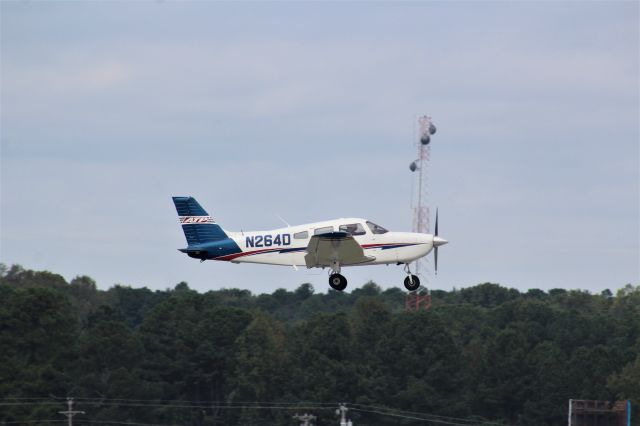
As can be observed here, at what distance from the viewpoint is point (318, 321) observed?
11344 centimetres

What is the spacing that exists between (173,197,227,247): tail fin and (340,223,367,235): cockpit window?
5141 mm

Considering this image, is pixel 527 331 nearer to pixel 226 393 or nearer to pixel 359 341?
pixel 359 341

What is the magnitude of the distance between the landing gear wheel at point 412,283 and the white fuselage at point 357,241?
81cm

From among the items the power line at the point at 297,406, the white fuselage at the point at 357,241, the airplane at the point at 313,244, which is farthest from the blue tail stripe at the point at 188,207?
the power line at the point at 297,406

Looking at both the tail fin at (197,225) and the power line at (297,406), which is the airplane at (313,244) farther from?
the power line at (297,406)

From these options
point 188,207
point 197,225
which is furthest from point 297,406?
point 197,225

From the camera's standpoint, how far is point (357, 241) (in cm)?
5044

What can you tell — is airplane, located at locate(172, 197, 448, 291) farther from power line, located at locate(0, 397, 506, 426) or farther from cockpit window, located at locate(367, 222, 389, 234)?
power line, located at locate(0, 397, 506, 426)

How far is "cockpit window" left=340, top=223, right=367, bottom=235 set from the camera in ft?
165

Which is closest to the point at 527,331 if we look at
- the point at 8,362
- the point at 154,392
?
the point at 154,392

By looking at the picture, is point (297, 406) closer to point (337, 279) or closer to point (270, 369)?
point (270, 369)

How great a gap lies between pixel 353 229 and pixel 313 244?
186cm

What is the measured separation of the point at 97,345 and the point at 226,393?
14.0 metres

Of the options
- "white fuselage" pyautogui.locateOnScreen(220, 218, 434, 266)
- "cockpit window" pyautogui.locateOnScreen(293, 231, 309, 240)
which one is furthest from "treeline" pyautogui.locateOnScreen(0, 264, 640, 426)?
"cockpit window" pyautogui.locateOnScreen(293, 231, 309, 240)
